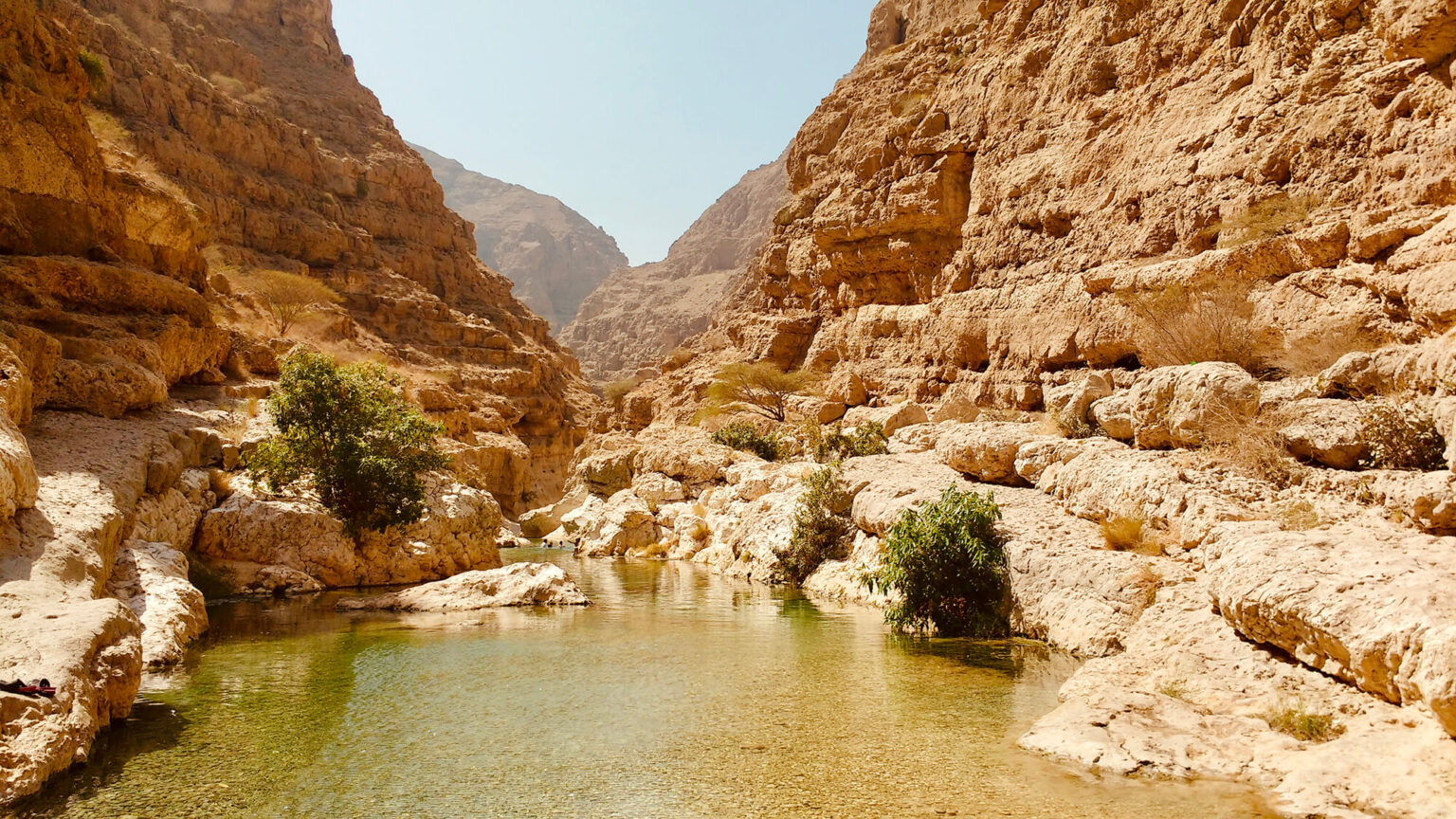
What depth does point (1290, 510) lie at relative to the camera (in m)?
8.44

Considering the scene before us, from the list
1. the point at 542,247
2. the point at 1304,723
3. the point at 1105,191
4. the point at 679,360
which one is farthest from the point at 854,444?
the point at 542,247

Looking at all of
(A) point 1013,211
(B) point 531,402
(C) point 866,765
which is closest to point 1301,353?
(C) point 866,765

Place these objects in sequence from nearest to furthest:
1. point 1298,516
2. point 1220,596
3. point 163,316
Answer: point 1220,596 < point 1298,516 < point 163,316

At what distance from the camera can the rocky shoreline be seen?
5176 millimetres

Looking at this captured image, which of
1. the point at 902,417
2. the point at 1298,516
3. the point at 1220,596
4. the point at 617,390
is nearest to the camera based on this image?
the point at 1220,596

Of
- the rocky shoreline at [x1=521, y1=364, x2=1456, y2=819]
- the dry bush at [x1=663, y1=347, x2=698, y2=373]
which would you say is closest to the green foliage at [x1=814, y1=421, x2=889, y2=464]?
the rocky shoreline at [x1=521, y1=364, x2=1456, y2=819]

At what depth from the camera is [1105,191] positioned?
82.8ft

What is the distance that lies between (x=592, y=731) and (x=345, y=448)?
1179 centimetres

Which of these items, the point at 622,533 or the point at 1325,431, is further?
the point at 622,533

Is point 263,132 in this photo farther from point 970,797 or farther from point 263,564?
point 970,797

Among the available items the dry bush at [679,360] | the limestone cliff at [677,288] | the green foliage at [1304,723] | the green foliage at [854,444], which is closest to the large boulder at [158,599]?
the green foliage at [1304,723]

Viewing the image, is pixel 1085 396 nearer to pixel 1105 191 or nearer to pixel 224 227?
pixel 1105 191

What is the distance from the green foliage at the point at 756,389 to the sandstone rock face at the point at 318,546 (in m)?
21.2

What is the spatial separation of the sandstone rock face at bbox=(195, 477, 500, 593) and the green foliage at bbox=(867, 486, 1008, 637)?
1052 centimetres
